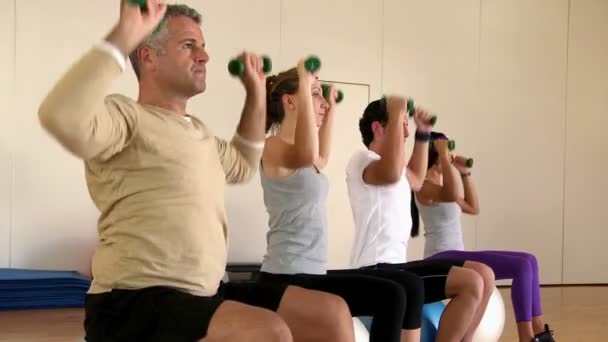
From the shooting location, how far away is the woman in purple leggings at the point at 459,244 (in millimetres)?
2381

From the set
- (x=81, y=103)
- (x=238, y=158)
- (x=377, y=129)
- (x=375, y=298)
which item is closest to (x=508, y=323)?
(x=377, y=129)

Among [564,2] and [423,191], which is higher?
[564,2]

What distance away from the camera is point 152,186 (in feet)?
3.97

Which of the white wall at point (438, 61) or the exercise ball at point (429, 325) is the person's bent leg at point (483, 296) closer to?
the exercise ball at point (429, 325)

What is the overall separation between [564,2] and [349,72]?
1.99 m

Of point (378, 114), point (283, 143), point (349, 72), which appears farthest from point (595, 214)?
point (283, 143)

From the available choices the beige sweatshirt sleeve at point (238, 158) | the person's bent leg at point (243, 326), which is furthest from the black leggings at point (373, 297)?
the person's bent leg at point (243, 326)

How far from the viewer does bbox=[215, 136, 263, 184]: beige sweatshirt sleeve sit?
4.86 feet

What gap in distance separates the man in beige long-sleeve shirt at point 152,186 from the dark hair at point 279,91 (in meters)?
0.64

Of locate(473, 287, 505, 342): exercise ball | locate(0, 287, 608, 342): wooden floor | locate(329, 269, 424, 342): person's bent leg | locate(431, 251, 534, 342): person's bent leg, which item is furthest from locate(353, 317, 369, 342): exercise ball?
locate(0, 287, 608, 342): wooden floor

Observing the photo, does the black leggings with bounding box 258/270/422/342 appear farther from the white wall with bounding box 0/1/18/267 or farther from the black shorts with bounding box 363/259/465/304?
the white wall with bounding box 0/1/18/267

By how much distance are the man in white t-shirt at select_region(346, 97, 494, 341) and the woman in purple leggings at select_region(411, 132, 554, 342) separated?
0.93ft

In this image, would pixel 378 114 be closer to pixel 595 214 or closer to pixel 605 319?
pixel 605 319

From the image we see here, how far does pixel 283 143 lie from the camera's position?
1905mm
